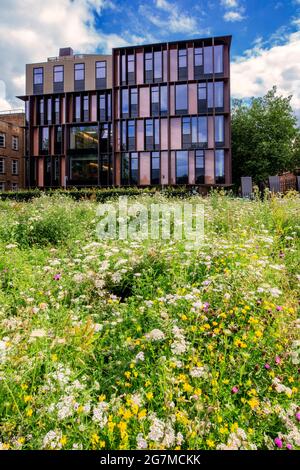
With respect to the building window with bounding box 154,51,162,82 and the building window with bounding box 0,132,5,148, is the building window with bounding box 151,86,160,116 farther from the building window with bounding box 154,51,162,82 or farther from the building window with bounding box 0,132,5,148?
the building window with bounding box 0,132,5,148

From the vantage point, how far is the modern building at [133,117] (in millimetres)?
30719

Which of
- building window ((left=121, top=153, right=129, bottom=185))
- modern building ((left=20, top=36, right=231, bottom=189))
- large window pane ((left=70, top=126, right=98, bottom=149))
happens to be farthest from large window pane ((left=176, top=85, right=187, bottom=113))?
large window pane ((left=70, top=126, right=98, bottom=149))

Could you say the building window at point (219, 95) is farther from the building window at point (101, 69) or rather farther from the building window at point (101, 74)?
the building window at point (101, 69)

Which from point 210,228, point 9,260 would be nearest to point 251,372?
point 9,260

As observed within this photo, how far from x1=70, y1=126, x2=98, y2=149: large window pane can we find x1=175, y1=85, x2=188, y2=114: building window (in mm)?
9160

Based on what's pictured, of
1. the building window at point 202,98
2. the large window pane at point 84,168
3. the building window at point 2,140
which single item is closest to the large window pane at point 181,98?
the building window at point 202,98

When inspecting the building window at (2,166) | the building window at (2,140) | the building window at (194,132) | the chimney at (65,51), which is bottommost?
the building window at (2,166)

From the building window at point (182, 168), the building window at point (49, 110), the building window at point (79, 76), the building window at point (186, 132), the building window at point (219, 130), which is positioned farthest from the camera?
the building window at point (49, 110)

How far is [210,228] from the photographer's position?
670 cm

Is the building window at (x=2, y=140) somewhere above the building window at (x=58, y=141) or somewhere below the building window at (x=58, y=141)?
above

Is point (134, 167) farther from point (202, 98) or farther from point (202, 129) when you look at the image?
point (202, 98)

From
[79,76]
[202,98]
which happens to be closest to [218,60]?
[202,98]

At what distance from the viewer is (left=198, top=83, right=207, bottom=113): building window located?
1217 inches

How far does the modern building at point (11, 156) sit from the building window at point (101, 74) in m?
12.5
